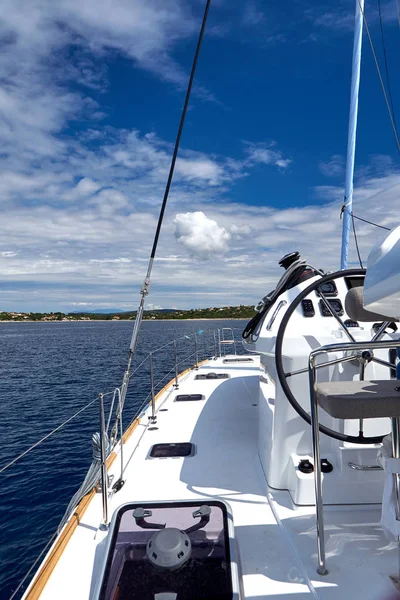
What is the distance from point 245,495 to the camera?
2994 mm

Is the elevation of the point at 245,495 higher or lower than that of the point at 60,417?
higher

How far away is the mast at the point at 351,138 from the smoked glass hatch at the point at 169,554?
4941mm

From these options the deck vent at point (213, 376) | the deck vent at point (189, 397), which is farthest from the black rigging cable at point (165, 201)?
the deck vent at point (213, 376)

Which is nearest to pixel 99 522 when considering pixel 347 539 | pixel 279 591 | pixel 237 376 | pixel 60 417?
pixel 279 591

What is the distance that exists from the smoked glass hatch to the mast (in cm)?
494

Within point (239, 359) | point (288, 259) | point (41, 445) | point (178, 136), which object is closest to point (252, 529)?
point (288, 259)

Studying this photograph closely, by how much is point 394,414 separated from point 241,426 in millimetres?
3143

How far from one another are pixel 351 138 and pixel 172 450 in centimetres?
571

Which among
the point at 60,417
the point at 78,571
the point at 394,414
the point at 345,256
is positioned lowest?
the point at 60,417

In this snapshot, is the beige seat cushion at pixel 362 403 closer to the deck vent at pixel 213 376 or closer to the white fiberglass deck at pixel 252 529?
the white fiberglass deck at pixel 252 529

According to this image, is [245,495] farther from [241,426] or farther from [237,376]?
[237,376]

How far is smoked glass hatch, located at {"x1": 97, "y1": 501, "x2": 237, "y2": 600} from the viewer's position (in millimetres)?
1704

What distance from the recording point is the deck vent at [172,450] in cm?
384

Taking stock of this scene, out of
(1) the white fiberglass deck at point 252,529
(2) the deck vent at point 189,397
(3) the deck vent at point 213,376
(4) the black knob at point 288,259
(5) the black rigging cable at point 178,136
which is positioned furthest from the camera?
(3) the deck vent at point 213,376
